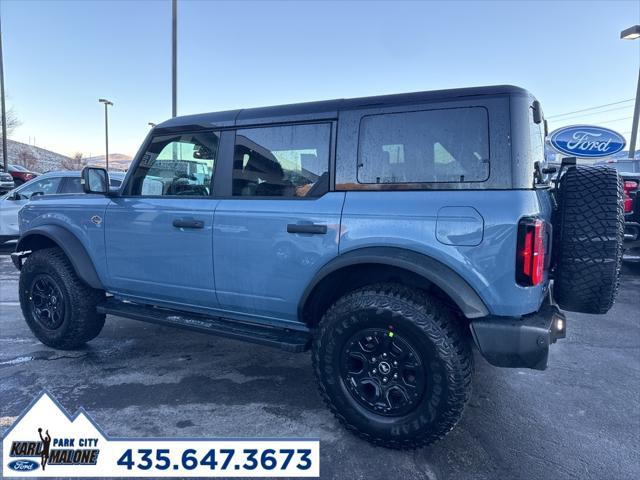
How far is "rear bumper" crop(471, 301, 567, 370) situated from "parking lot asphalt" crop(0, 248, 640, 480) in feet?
2.08

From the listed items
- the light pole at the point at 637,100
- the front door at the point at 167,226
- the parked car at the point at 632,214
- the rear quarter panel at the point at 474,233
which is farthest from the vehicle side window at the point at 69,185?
the light pole at the point at 637,100

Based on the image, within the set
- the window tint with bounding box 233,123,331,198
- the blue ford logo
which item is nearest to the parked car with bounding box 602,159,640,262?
the window tint with bounding box 233,123,331,198

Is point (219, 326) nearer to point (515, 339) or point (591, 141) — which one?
point (515, 339)

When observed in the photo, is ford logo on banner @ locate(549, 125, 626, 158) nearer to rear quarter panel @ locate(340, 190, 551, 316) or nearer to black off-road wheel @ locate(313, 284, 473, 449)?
rear quarter panel @ locate(340, 190, 551, 316)

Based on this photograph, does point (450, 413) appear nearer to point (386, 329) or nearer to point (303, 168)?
point (386, 329)

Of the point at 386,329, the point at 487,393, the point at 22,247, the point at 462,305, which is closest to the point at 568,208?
the point at 462,305

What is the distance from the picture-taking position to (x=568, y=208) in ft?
7.96

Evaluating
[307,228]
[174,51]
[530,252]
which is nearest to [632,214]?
[530,252]

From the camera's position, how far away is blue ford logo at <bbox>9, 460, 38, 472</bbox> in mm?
2230

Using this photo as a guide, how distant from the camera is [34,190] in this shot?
8.02m

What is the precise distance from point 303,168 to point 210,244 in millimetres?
861

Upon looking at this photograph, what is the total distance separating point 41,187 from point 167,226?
21.3ft

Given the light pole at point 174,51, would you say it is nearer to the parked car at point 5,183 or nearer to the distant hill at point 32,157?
the parked car at point 5,183

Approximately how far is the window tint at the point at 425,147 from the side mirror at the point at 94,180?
7.34 feet
